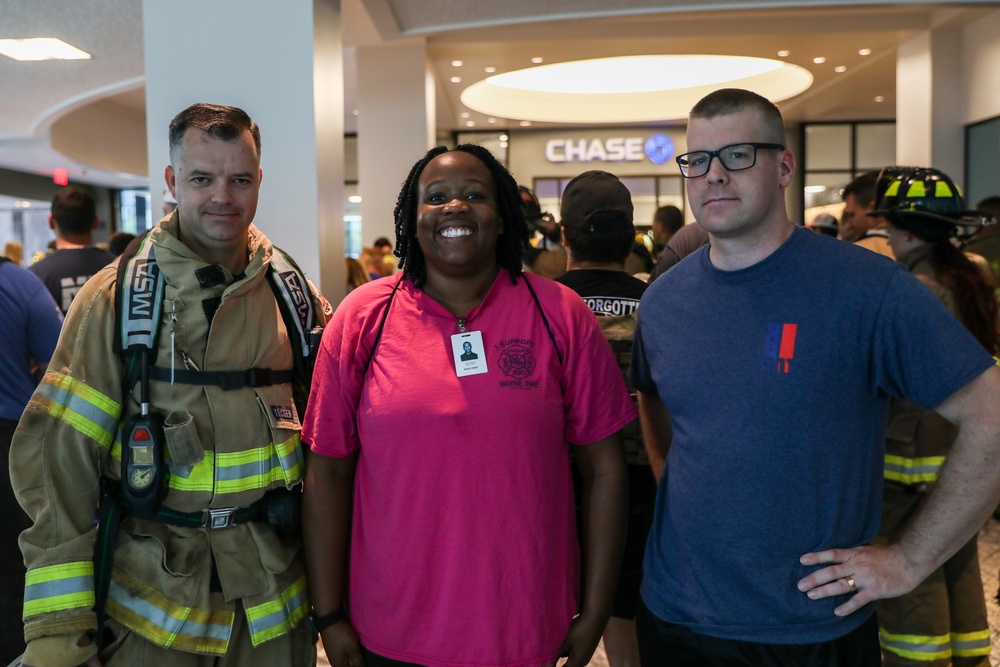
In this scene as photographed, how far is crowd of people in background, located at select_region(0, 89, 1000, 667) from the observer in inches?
60.1

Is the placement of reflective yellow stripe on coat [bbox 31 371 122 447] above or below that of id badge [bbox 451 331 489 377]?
below

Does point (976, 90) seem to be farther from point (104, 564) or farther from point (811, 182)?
point (104, 564)

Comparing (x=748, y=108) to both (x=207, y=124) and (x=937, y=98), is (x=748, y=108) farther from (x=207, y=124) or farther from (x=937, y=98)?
(x=937, y=98)

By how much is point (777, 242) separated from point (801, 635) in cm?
78

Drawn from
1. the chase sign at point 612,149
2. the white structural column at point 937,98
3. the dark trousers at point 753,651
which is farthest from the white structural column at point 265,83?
the chase sign at point 612,149

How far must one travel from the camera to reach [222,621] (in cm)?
172

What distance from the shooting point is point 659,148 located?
14992mm

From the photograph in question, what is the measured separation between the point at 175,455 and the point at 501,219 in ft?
2.91

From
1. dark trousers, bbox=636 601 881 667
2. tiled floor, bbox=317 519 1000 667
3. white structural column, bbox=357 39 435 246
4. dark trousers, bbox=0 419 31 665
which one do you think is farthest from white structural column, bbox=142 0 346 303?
white structural column, bbox=357 39 435 246

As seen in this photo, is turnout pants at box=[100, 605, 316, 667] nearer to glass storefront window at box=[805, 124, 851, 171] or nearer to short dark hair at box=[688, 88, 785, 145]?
short dark hair at box=[688, 88, 785, 145]

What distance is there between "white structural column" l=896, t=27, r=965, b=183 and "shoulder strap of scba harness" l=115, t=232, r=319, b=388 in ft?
29.5

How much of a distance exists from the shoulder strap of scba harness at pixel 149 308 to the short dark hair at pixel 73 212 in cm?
292

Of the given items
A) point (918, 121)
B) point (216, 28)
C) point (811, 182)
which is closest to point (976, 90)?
point (918, 121)

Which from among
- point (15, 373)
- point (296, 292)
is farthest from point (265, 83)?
point (296, 292)
